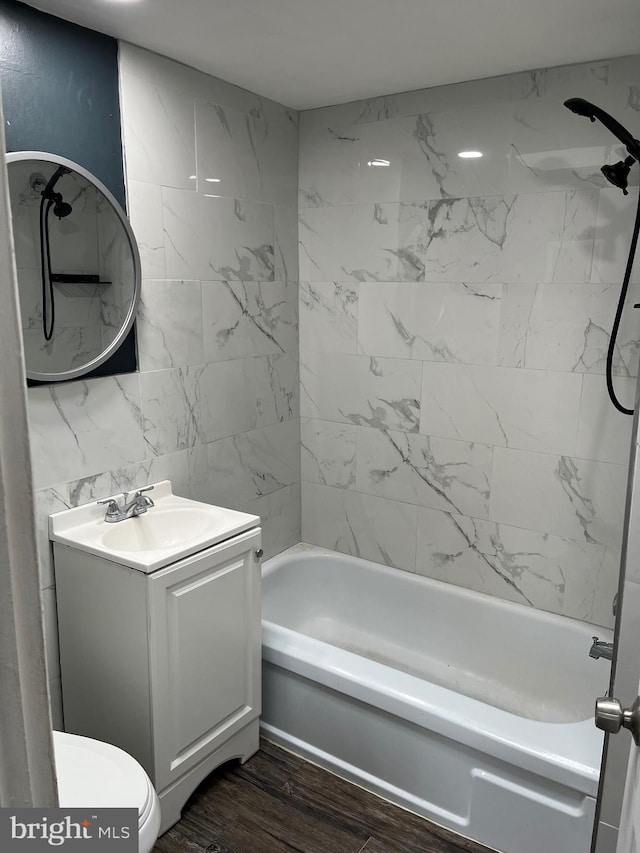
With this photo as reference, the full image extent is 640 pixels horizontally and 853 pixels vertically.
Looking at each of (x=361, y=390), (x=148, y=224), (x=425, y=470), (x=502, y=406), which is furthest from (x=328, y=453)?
(x=148, y=224)

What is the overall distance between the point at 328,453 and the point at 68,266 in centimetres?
153

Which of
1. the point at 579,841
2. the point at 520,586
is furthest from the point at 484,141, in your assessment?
the point at 579,841

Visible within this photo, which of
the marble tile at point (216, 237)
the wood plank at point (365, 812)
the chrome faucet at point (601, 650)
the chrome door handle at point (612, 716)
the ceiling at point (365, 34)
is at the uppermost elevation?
the ceiling at point (365, 34)

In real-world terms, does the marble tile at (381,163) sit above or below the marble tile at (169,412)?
above

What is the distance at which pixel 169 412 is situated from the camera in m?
2.53

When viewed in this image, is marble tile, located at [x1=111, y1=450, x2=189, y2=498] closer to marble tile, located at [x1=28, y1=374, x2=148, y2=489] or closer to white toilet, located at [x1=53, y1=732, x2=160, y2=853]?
marble tile, located at [x1=28, y1=374, x2=148, y2=489]

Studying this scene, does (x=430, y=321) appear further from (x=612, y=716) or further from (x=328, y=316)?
(x=612, y=716)

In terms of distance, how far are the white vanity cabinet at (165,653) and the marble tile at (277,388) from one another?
2.91 feet

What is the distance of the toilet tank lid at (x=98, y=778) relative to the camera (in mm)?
1582

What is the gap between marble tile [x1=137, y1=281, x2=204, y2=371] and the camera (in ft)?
7.85

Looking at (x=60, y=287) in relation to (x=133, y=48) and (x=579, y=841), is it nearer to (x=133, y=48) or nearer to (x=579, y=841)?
(x=133, y=48)

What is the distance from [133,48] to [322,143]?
0.98 m

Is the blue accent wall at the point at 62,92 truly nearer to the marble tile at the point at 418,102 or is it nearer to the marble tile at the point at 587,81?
the marble tile at the point at 418,102

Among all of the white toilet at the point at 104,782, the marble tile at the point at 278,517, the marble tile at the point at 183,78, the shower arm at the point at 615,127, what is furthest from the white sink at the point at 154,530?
the shower arm at the point at 615,127
